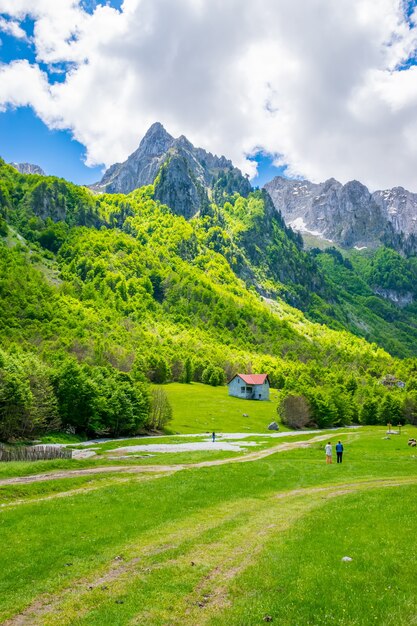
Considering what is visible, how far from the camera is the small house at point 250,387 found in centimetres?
17462

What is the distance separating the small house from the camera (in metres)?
175

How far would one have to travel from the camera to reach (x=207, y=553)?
65.0ft

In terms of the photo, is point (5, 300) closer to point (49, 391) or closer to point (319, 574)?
point (49, 391)

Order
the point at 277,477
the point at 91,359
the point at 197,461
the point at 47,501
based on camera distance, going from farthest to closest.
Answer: the point at 91,359
the point at 197,461
the point at 277,477
the point at 47,501

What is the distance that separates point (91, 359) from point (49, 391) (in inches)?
3282

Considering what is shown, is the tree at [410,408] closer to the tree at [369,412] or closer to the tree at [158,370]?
the tree at [369,412]

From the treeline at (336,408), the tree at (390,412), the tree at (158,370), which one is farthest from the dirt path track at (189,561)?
the tree at (158,370)

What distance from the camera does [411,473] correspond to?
139 feet

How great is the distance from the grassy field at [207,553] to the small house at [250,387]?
13791 centimetres

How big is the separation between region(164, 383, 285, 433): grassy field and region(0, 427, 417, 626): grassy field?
7068cm

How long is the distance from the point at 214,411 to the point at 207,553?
115m

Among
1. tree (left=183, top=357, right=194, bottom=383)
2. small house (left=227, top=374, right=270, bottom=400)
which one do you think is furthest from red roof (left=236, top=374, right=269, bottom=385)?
tree (left=183, top=357, right=194, bottom=383)

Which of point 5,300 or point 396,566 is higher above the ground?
point 5,300

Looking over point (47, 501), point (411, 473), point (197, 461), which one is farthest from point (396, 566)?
point (197, 461)
